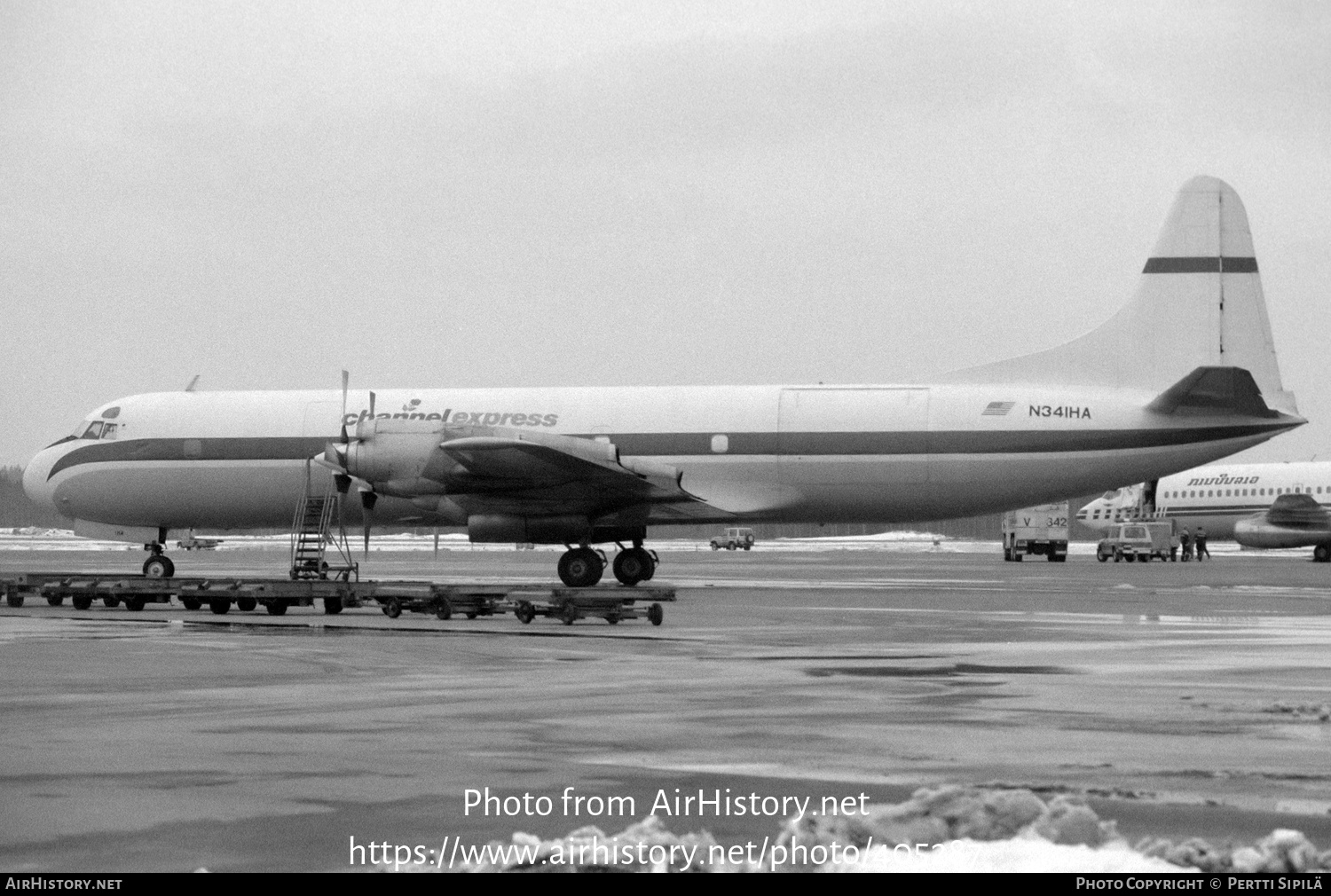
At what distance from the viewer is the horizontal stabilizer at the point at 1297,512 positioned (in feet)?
198

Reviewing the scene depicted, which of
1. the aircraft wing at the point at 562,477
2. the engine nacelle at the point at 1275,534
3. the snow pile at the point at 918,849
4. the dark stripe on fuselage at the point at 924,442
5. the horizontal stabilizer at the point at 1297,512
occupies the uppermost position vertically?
the horizontal stabilizer at the point at 1297,512

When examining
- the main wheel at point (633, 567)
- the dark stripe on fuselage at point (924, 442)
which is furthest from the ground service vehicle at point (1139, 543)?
the main wheel at point (633, 567)

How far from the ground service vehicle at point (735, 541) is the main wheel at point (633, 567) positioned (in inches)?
2117

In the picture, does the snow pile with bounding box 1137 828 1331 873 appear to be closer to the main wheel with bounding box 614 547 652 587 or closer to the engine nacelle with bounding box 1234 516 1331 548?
the main wheel with bounding box 614 547 652 587

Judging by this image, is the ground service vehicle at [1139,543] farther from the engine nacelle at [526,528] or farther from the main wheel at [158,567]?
the main wheel at [158,567]

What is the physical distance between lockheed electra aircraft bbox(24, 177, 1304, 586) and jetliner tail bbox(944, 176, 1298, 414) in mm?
41

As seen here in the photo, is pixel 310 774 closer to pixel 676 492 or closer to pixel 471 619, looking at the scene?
pixel 471 619

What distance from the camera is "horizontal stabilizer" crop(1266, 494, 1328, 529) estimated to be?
60.4 metres

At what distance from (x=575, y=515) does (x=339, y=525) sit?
15.4 feet

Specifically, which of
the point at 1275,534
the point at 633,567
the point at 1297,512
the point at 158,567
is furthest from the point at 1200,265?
the point at 1275,534

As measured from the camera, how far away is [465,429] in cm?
2836

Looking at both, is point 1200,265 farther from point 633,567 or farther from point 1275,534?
point 1275,534

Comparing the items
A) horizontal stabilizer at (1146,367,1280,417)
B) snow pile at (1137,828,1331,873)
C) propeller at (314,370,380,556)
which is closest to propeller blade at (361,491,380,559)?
propeller at (314,370,380,556)

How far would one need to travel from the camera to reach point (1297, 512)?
60.8 metres
